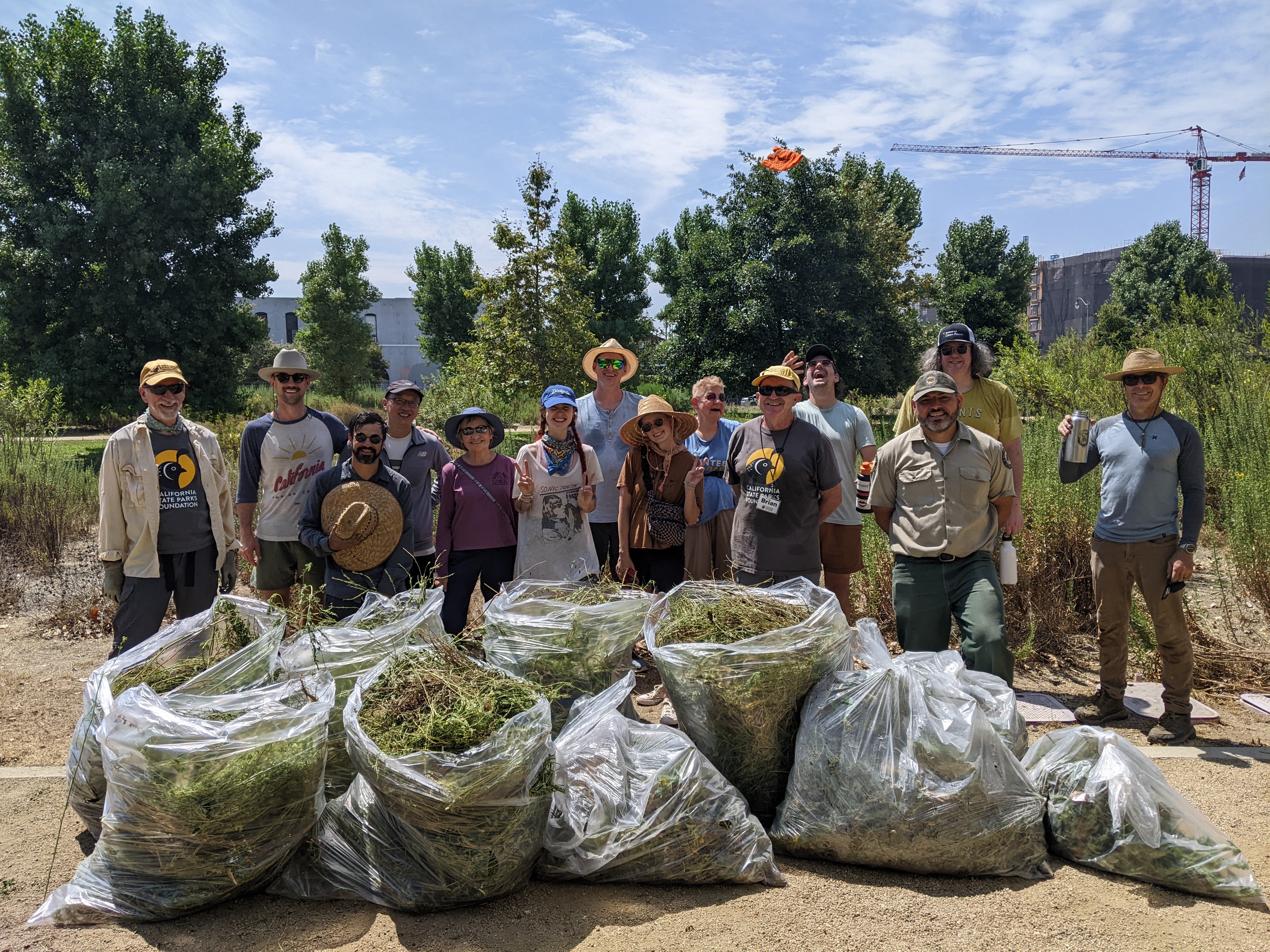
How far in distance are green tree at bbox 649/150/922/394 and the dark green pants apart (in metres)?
15.8

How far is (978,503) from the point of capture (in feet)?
11.8

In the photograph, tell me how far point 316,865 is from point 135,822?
1.83ft

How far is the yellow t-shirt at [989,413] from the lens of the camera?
4.25 metres

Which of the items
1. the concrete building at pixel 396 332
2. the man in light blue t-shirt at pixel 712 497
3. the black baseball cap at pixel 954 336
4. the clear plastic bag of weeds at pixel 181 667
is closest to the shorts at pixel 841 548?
the man in light blue t-shirt at pixel 712 497

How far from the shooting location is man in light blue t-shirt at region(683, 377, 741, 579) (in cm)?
460

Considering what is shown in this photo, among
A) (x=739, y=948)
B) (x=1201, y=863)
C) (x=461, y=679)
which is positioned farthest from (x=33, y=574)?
(x=1201, y=863)

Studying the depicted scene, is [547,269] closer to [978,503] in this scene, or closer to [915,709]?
[978,503]

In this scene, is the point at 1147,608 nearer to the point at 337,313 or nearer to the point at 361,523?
the point at 361,523

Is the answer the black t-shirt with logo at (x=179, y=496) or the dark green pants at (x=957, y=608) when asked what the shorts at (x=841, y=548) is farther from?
the black t-shirt with logo at (x=179, y=496)

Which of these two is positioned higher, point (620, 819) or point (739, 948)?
point (620, 819)

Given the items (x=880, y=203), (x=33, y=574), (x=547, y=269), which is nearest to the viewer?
(x=33, y=574)

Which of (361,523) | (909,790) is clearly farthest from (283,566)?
(909,790)

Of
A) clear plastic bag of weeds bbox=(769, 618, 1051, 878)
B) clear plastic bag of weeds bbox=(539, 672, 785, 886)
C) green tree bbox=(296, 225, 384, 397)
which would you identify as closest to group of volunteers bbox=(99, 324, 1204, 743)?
clear plastic bag of weeds bbox=(769, 618, 1051, 878)

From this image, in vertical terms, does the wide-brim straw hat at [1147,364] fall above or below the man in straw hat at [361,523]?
above
